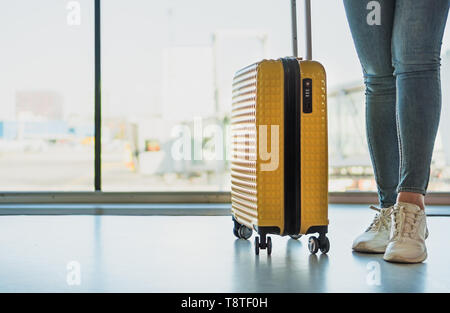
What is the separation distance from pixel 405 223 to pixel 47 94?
2.34m

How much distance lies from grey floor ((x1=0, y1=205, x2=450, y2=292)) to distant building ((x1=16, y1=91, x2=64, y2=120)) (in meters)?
1.16

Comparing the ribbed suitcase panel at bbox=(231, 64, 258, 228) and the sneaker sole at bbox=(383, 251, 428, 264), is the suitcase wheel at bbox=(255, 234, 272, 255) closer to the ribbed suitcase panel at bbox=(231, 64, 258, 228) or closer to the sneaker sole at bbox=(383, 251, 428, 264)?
the ribbed suitcase panel at bbox=(231, 64, 258, 228)

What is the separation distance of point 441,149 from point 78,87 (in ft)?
6.71

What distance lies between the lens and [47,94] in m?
3.04

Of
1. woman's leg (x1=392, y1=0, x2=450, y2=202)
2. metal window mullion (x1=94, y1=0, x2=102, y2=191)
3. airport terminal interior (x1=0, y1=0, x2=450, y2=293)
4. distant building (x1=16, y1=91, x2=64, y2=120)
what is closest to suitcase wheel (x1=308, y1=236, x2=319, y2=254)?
woman's leg (x1=392, y1=0, x2=450, y2=202)

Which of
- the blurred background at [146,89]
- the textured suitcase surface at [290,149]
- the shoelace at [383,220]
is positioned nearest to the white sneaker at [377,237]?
the shoelace at [383,220]

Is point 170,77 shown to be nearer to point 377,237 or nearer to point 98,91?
point 98,91

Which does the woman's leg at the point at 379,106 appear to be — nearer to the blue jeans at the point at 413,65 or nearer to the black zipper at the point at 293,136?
the blue jeans at the point at 413,65

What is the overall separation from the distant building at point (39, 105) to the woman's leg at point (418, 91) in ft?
7.23

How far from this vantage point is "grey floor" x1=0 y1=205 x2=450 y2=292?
3.29 feet

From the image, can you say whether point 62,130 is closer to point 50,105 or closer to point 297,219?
point 50,105

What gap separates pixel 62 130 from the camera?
3027 millimetres

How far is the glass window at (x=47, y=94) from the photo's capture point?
9.86ft
